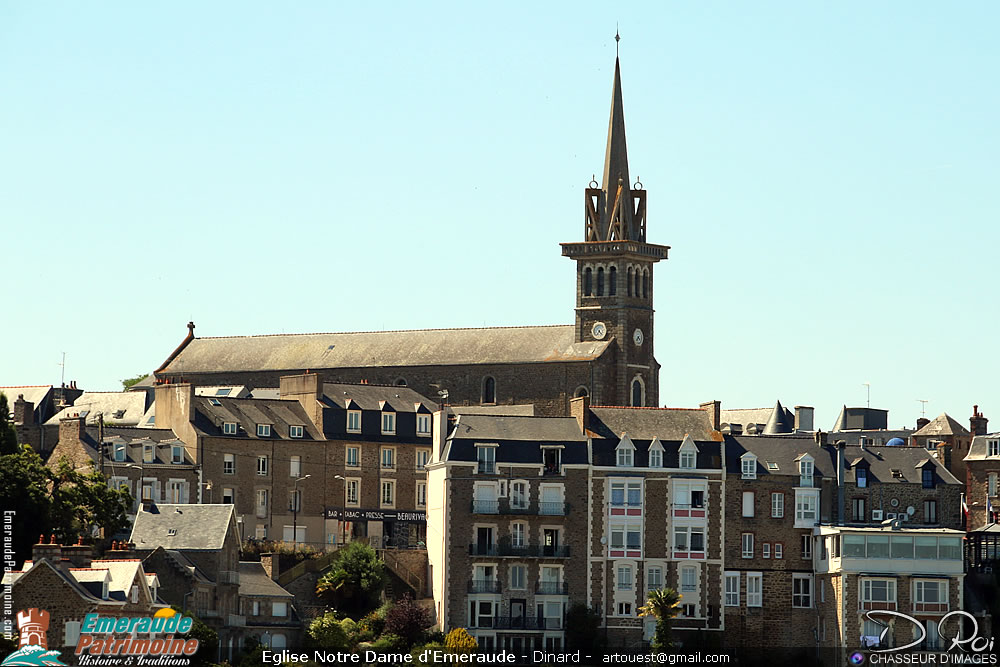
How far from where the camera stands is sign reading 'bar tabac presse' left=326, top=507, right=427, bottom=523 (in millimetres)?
101750

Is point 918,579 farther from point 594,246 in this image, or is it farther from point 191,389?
point 594,246

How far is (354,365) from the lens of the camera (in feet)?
Result: 433

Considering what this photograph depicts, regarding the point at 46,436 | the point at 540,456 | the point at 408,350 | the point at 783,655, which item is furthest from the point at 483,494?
the point at 408,350

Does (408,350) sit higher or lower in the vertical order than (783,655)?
higher

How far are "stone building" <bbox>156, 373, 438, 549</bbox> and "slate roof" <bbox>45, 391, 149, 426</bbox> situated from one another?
1237 centimetres

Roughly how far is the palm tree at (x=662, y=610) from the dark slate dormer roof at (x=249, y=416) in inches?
858

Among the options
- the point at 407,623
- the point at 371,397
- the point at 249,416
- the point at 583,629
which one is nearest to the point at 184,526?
the point at 407,623

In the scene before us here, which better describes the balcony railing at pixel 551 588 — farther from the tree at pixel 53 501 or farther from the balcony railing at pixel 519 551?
the tree at pixel 53 501

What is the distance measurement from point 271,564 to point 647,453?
15.8 metres

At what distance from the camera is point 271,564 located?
90562mm

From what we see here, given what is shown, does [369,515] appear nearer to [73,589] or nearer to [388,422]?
[388,422]

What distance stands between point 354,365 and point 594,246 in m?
15.7

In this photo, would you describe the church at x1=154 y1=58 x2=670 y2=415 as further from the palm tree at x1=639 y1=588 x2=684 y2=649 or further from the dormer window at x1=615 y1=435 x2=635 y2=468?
the palm tree at x1=639 y1=588 x2=684 y2=649

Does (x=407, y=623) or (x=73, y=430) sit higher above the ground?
(x=73, y=430)
